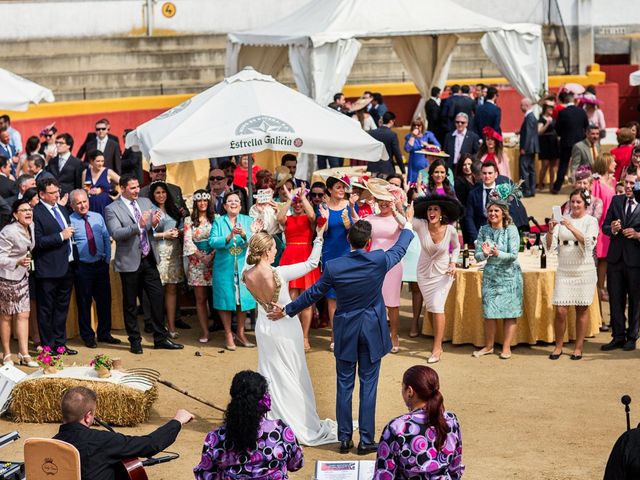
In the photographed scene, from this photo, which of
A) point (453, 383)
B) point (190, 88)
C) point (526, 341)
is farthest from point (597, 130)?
point (190, 88)

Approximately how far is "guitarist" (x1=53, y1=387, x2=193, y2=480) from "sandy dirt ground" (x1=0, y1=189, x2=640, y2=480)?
2174 millimetres

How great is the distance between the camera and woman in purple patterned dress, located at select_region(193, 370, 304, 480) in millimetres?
6535

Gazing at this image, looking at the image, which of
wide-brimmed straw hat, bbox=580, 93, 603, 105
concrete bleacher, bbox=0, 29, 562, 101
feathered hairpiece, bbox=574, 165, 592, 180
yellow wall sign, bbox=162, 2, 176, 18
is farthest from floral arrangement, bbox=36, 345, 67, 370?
yellow wall sign, bbox=162, 2, 176, 18

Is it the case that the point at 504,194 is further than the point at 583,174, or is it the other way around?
the point at 583,174

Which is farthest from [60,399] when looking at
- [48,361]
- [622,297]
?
[622,297]

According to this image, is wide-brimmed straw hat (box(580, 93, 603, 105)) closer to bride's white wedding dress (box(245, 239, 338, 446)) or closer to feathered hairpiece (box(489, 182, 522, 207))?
feathered hairpiece (box(489, 182, 522, 207))

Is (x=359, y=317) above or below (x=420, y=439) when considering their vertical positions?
above

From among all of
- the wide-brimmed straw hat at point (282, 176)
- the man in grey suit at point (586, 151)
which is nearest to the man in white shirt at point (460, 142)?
the man in grey suit at point (586, 151)

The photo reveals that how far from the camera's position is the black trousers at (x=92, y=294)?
12266mm

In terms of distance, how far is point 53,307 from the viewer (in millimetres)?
12055

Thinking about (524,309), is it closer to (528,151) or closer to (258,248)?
(258,248)

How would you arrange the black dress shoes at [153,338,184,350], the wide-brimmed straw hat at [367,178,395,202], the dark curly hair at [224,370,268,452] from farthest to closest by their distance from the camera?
the black dress shoes at [153,338,184,350] < the wide-brimmed straw hat at [367,178,395,202] < the dark curly hair at [224,370,268,452]

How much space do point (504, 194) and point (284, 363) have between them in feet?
12.8

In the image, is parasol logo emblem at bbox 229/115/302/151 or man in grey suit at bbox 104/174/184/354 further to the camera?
man in grey suit at bbox 104/174/184/354
